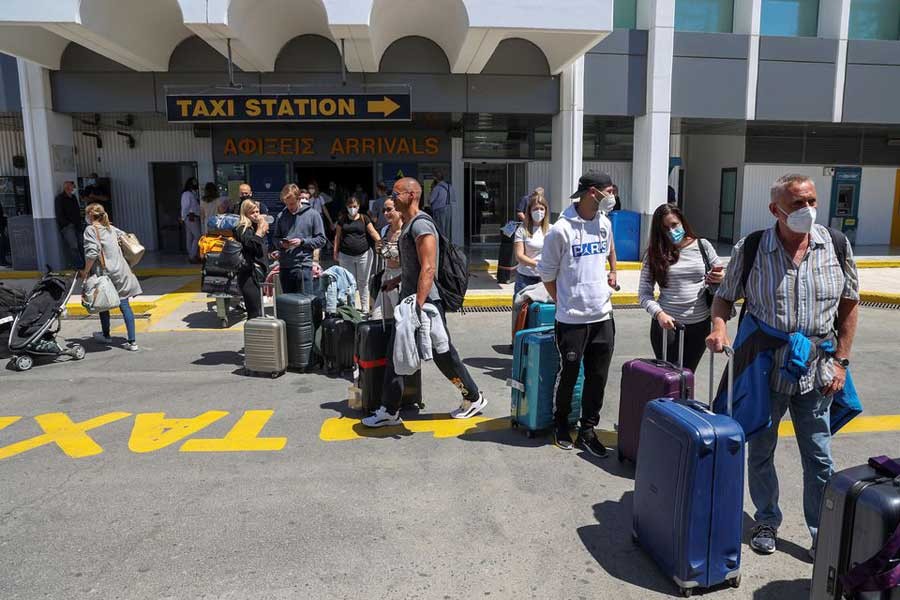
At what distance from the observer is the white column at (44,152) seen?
40.3ft

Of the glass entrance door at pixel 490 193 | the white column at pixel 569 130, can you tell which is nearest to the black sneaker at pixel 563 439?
the white column at pixel 569 130

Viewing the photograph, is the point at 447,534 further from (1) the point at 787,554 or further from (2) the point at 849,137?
(2) the point at 849,137

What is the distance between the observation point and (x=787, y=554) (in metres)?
3.45

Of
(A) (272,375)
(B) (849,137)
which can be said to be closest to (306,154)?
(A) (272,375)

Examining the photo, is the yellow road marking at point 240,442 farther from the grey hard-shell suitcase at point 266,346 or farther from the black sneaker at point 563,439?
the black sneaker at point 563,439

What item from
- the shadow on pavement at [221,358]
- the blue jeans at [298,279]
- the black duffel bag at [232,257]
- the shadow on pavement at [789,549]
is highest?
the black duffel bag at [232,257]

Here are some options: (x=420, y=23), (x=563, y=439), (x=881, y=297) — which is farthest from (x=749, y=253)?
(x=420, y=23)

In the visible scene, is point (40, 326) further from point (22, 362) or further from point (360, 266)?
point (360, 266)

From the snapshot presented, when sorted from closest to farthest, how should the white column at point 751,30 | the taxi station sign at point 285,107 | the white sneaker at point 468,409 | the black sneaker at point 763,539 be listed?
the black sneaker at point 763,539
the white sneaker at point 468,409
the taxi station sign at point 285,107
the white column at point 751,30

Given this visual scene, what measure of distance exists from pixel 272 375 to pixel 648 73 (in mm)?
10402

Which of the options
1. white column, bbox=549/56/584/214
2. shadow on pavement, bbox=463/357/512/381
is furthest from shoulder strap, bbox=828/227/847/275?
white column, bbox=549/56/584/214

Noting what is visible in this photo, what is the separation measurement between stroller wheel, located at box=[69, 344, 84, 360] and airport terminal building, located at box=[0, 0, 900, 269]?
4350mm

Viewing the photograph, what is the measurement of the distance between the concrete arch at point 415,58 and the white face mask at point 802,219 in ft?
34.5

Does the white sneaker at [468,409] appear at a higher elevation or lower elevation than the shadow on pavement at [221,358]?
higher
